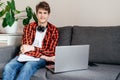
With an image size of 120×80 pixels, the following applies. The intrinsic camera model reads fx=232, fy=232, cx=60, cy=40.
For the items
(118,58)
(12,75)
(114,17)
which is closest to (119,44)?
(118,58)

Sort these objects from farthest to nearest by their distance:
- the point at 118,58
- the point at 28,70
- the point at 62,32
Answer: the point at 62,32 → the point at 118,58 → the point at 28,70

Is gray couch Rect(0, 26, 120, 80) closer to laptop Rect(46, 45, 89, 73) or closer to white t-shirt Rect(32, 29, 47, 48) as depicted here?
laptop Rect(46, 45, 89, 73)

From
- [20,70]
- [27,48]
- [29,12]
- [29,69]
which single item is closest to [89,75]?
[29,69]

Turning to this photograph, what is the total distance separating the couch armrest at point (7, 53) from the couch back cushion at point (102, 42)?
0.67 m

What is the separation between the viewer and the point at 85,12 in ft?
9.32

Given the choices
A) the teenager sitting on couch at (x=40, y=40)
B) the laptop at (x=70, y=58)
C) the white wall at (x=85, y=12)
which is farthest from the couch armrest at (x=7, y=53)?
the white wall at (x=85, y=12)

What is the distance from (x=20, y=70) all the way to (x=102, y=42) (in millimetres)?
885

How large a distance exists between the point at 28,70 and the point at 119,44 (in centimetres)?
96

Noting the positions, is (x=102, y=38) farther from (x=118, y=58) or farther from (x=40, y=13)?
(x=40, y=13)

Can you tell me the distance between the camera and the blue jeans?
2.05m

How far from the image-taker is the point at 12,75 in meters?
2.11

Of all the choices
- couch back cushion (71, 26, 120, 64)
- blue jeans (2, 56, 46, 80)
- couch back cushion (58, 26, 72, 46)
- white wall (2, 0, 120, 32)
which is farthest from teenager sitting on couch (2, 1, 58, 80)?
white wall (2, 0, 120, 32)

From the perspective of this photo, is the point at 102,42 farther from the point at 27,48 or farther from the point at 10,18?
the point at 10,18

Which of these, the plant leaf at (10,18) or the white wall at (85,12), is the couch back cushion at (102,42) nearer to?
the white wall at (85,12)
